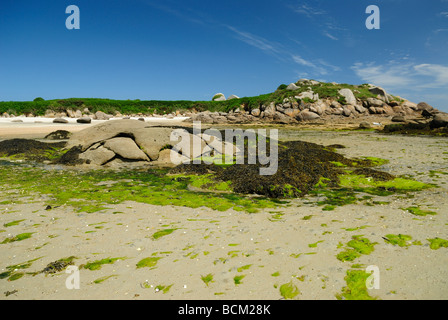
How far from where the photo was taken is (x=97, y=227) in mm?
4832

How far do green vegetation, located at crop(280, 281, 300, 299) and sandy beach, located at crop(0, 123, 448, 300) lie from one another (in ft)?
0.12

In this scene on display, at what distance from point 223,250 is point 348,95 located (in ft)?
177

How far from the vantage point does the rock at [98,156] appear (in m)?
11.5

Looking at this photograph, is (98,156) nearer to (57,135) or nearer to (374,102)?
(57,135)

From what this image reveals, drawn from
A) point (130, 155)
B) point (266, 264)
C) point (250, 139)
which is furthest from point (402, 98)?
point (266, 264)

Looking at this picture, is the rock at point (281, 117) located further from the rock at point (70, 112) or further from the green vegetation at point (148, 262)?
the green vegetation at point (148, 262)

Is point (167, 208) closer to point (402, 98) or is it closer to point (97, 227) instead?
point (97, 227)

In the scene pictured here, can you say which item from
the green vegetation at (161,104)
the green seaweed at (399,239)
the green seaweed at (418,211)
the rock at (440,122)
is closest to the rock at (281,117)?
the green vegetation at (161,104)

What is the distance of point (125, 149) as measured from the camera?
39.3ft

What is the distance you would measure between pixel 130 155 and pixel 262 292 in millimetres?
10329

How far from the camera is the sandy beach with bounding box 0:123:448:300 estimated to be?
297cm

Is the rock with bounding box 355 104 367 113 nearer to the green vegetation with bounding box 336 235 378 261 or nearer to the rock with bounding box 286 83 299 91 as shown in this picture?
the rock with bounding box 286 83 299 91

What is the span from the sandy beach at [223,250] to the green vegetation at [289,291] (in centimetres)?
4

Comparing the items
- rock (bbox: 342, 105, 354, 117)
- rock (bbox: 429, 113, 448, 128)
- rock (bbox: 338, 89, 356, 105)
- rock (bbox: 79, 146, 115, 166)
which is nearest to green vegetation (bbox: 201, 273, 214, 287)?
rock (bbox: 79, 146, 115, 166)
